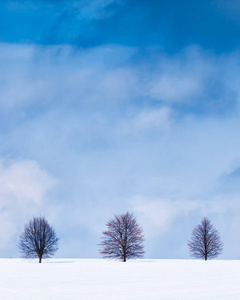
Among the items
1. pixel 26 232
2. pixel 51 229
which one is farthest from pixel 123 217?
pixel 26 232

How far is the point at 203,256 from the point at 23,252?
3288 centimetres
